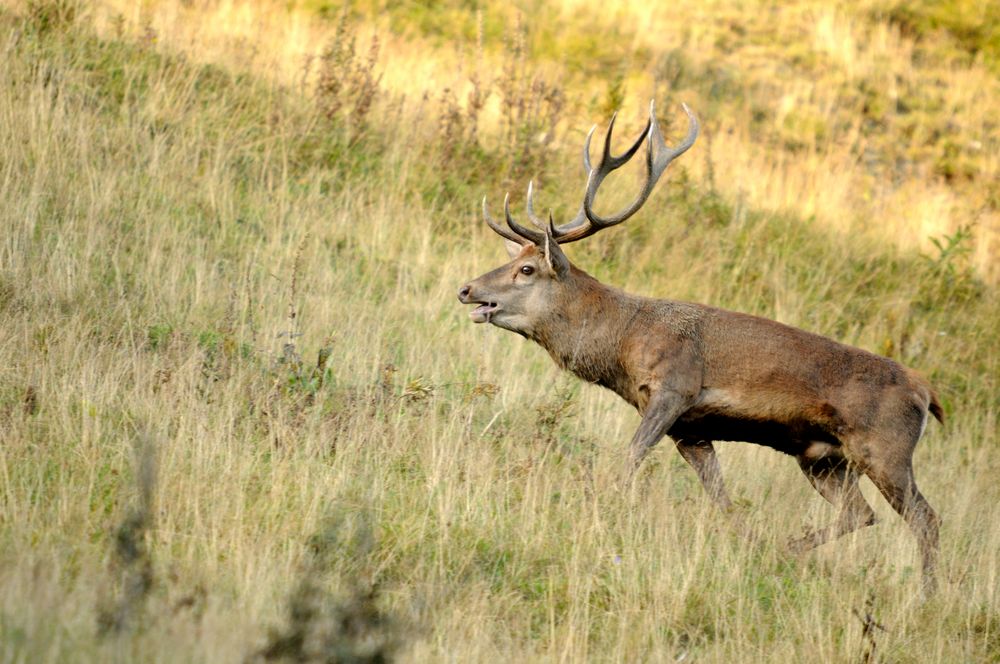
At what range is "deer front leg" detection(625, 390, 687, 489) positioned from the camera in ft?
24.2

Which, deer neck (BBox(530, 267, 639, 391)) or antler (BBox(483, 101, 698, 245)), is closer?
deer neck (BBox(530, 267, 639, 391))

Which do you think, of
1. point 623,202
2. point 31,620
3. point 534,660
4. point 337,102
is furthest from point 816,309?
point 31,620

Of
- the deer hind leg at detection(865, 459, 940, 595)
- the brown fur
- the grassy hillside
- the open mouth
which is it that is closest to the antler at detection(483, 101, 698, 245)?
the brown fur

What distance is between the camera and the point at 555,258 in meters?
8.02

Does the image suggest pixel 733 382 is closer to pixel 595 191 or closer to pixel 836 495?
pixel 836 495

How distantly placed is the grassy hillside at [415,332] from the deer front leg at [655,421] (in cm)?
19

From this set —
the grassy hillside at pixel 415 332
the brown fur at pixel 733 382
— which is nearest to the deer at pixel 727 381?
the brown fur at pixel 733 382

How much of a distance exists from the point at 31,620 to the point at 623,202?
371 inches

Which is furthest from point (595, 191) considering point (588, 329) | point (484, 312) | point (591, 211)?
point (484, 312)

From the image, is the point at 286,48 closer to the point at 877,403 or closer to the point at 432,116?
the point at 432,116

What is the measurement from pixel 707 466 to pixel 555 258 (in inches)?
66.0

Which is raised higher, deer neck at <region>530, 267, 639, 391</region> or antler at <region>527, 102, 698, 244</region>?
antler at <region>527, 102, 698, 244</region>

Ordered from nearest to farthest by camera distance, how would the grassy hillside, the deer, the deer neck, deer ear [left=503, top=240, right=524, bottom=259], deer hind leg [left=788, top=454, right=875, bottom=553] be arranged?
the grassy hillside < deer hind leg [left=788, top=454, right=875, bottom=553] < the deer < the deer neck < deer ear [left=503, top=240, right=524, bottom=259]

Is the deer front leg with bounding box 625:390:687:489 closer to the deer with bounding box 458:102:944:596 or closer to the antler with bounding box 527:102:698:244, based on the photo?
the deer with bounding box 458:102:944:596
